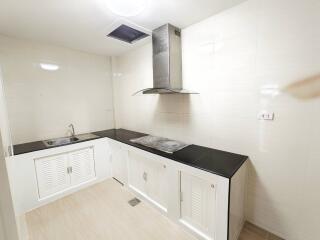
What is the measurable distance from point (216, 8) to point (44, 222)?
2.93 m

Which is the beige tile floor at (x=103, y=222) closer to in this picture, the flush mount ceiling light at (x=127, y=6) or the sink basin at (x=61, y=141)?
the sink basin at (x=61, y=141)

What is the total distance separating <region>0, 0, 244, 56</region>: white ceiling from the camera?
1434 millimetres

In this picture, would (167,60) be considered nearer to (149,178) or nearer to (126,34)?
(126,34)

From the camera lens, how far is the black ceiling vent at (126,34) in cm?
199

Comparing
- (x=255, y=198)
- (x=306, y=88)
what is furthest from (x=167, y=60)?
(x=255, y=198)

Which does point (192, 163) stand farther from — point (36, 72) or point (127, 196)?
point (36, 72)

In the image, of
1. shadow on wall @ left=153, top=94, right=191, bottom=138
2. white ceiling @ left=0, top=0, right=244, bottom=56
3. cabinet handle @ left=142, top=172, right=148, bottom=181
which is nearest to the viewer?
white ceiling @ left=0, top=0, right=244, bottom=56

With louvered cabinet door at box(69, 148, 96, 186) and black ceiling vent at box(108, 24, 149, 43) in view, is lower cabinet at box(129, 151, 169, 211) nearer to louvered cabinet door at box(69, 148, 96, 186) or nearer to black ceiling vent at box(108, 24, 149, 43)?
louvered cabinet door at box(69, 148, 96, 186)

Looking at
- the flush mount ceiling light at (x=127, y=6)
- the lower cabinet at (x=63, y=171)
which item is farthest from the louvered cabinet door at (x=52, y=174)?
the flush mount ceiling light at (x=127, y=6)

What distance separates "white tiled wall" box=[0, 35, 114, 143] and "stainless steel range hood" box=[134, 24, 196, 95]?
1.47 metres

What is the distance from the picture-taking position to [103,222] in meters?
1.70

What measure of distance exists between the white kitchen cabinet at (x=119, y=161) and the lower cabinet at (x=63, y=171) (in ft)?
1.04

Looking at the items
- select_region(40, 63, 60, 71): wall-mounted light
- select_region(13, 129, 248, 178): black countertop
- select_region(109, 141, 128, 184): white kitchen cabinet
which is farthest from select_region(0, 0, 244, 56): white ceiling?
select_region(109, 141, 128, 184): white kitchen cabinet

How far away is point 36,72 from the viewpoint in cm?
225
